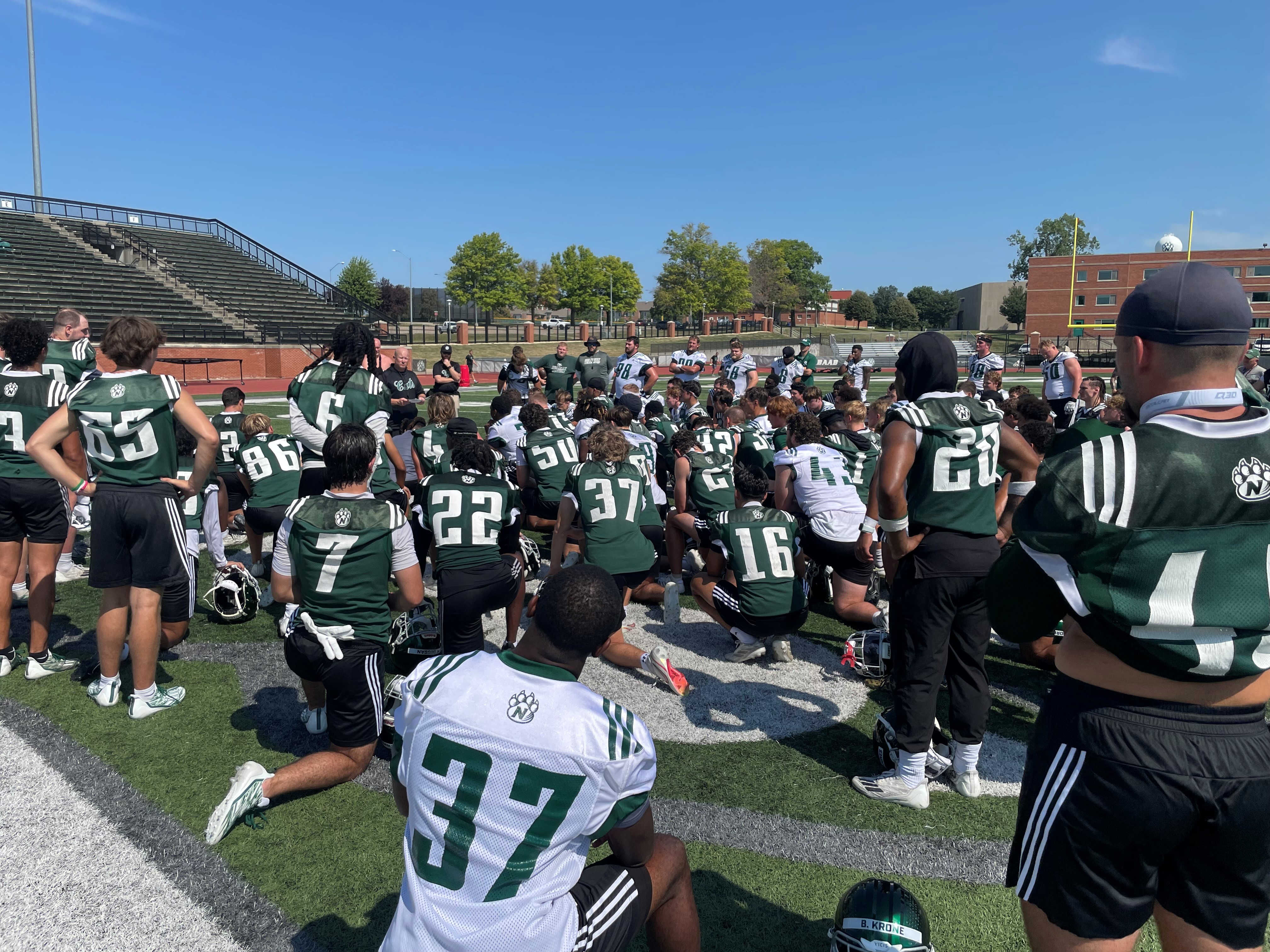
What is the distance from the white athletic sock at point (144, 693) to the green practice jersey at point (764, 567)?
12.3 ft

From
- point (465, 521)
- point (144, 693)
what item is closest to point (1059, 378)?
point (465, 521)

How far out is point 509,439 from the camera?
942 cm

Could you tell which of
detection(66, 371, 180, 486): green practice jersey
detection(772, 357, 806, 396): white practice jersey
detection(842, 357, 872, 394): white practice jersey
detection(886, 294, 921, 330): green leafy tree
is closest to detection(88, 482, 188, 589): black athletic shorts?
detection(66, 371, 180, 486): green practice jersey

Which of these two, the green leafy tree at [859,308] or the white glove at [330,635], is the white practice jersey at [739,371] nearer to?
the white glove at [330,635]

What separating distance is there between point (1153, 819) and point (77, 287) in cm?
4063

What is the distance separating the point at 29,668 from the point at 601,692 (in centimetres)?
378

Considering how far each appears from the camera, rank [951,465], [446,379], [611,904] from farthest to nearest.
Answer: [446,379]
[951,465]
[611,904]

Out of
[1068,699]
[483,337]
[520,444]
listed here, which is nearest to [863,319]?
[483,337]

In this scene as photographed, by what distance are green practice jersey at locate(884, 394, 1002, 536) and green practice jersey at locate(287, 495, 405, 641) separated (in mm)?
2541

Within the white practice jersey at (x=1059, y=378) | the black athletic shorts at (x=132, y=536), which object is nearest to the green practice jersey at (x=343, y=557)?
the black athletic shorts at (x=132, y=536)

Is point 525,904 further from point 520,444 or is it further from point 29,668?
point 520,444

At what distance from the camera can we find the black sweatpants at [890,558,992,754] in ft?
12.7

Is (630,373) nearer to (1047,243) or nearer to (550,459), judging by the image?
(550,459)

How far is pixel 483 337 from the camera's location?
179 feet
